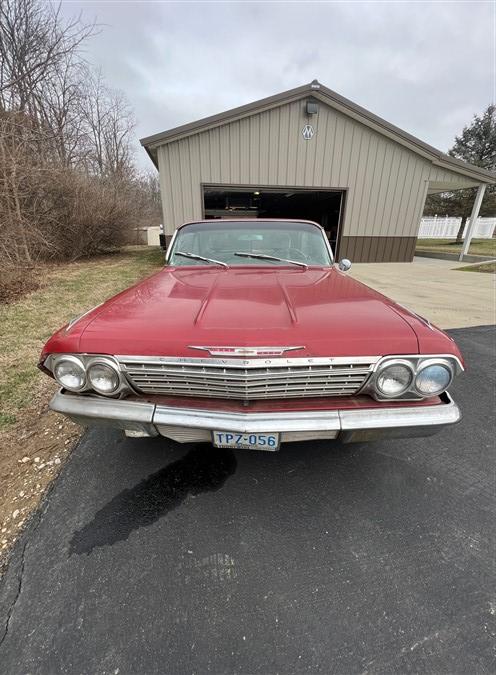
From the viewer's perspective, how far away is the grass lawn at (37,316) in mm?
3156

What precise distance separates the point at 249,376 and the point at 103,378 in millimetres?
771

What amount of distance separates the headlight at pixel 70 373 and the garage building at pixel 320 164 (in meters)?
10.1

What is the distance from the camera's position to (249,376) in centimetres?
153

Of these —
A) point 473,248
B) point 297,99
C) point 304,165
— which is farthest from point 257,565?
point 473,248

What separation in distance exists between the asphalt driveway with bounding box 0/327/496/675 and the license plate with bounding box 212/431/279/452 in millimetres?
511

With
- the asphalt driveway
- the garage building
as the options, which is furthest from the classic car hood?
the garage building

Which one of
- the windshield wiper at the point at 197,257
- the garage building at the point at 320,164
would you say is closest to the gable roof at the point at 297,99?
the garage building at the point at 320,164

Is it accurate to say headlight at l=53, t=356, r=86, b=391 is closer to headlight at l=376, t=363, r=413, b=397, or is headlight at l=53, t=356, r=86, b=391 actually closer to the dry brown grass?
the dry brown grass

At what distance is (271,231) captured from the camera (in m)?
3.30

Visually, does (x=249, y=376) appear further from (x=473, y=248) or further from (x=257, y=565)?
(x=473, y=248)

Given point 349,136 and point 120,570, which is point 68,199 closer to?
point 349,136

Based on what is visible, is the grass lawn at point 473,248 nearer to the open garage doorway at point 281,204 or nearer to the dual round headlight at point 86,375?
the open garage doorway at point 281,204

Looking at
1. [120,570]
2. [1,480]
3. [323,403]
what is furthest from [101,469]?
[323,403]

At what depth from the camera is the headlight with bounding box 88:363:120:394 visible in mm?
1633
